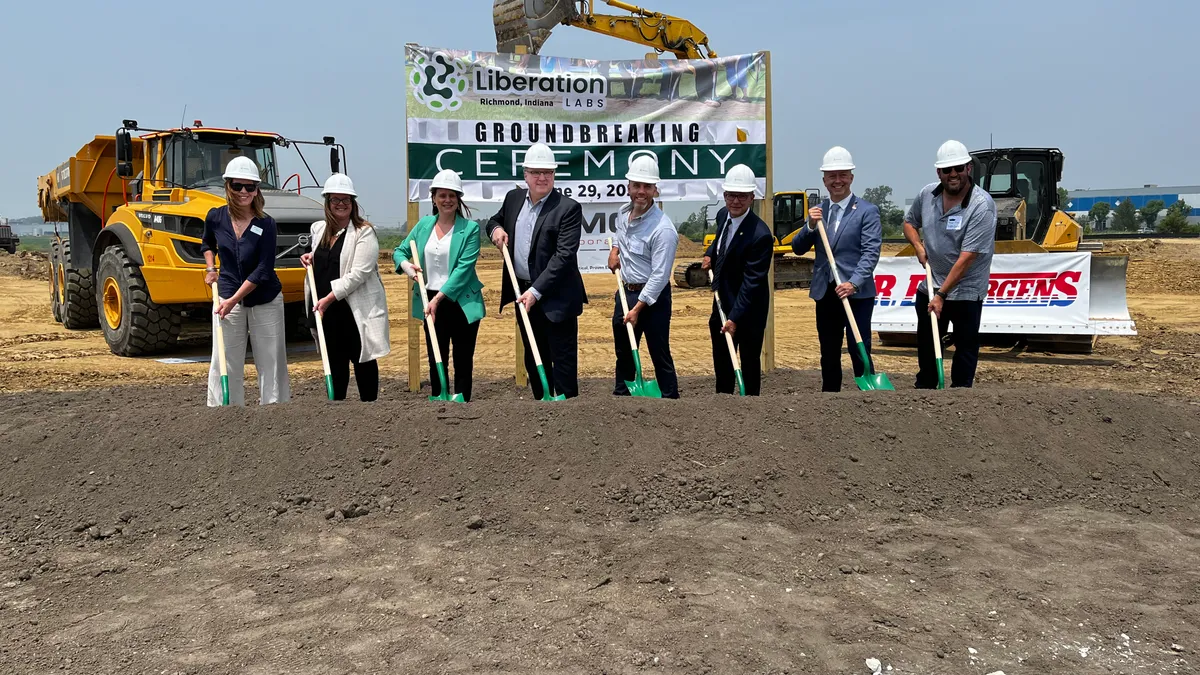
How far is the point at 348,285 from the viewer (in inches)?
225

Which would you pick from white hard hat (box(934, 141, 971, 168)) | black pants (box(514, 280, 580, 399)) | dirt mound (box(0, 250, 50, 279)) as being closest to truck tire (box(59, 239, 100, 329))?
black pants (box(514, 280, 580, 399))

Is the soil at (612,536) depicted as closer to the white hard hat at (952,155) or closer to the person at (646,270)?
the person at (646,270)

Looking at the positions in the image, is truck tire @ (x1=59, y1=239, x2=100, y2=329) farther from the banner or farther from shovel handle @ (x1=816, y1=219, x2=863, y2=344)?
shovel handle @ (x1=816, y1=219, x2=863, y2=344)

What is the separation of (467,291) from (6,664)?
333 centimetres

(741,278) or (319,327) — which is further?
(741,278)

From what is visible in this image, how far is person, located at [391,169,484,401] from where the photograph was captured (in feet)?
18.9

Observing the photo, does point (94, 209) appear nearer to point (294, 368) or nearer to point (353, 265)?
point (294, 368)

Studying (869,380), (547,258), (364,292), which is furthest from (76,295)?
(869,380)

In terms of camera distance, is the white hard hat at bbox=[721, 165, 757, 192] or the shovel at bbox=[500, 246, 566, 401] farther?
the white hard hat at bbox=[721, 165, 757, 192]

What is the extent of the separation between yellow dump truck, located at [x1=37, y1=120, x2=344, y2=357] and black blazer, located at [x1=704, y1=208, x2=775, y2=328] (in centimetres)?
503

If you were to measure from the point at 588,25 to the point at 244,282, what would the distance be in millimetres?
9046

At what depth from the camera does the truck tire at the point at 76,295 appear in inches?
499

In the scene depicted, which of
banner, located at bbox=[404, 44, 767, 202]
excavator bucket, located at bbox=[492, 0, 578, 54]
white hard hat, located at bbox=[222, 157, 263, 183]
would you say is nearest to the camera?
white hard hat, located at bbox=[222, 157, 263, 183]

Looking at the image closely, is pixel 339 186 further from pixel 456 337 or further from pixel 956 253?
pixel 956 253
